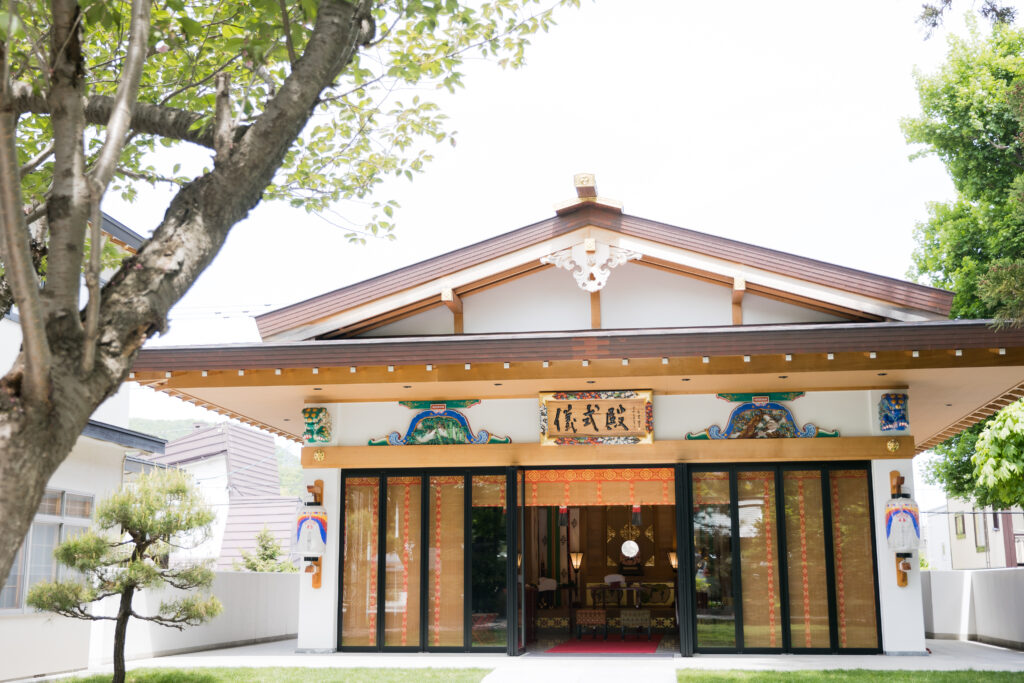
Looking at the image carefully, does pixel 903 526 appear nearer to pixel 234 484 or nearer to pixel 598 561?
pixel 598 561

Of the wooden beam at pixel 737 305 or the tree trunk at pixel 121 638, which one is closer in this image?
the tree trunk at pixel 121 638

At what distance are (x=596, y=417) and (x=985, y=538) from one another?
17.9 m

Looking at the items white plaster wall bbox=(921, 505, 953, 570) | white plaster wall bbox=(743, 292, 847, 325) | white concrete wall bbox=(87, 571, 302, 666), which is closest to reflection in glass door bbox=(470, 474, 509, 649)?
white plaster wall bbox=(743, 292, 847, 325)

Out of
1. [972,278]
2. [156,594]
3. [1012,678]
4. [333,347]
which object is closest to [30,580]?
→ [156,594]

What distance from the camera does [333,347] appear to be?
9.37 meters

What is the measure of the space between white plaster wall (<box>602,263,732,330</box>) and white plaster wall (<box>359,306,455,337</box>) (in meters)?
1.84

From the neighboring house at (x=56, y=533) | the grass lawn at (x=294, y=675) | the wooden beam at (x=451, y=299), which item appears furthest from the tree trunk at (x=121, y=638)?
the wooden beam at (x=451, y=299)

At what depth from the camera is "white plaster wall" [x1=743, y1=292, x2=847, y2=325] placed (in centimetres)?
1020

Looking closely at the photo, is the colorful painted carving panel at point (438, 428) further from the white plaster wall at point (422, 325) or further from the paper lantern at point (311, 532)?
the paper lantern at point (311, 532)

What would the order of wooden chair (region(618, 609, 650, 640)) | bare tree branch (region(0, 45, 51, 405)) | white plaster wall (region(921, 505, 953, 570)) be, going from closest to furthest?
1. bare tree branch (region(0, 45, 51, 405))
2. wooden chair (region(618, 609, 650, 640))
3. white plaster wall (region(921, 505, 953, 570))

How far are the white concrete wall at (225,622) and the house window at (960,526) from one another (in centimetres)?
2026

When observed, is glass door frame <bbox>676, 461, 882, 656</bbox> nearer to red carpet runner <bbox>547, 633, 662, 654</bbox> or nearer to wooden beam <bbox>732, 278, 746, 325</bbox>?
red carpet runner <bbox>547, 633, 662, 654</bbox>

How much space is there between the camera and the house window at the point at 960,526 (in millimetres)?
26234

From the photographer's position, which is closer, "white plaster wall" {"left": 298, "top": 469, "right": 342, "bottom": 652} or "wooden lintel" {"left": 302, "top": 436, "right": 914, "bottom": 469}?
"wooden lintel" {"left": 302, "top": 436, "right": 914, "bottom": 469}
